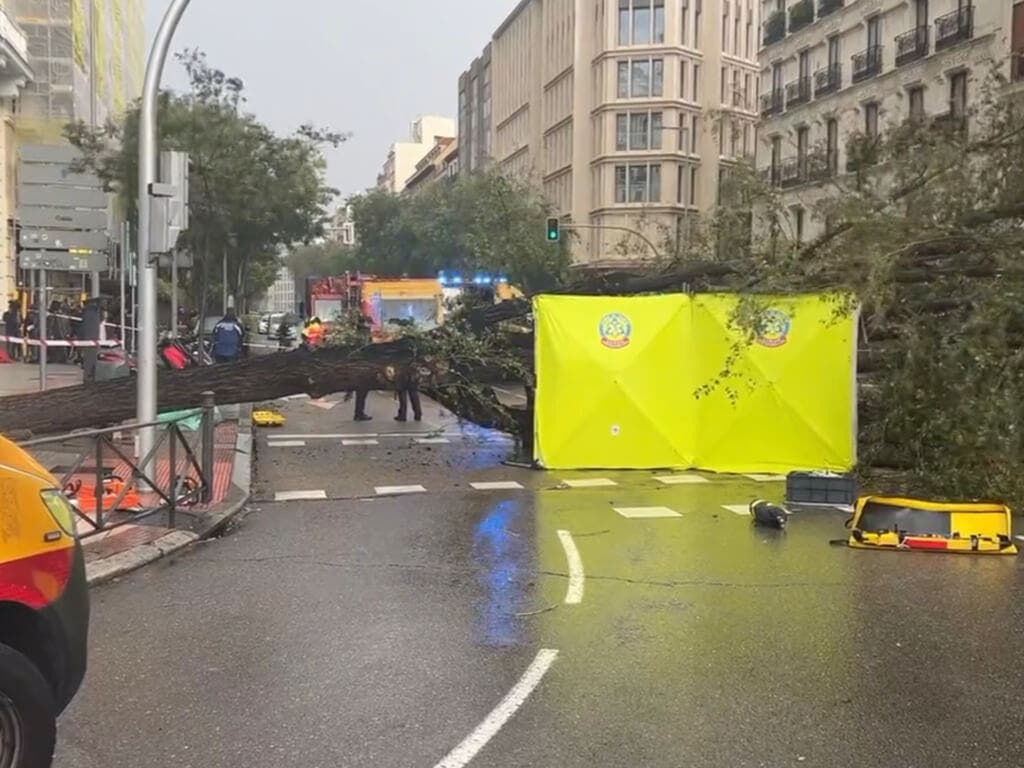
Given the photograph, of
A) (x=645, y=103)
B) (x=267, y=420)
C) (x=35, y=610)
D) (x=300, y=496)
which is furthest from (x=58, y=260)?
(x=645, y=103)

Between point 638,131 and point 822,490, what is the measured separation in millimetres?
56831

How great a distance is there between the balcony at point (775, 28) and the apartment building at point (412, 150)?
11619 cm

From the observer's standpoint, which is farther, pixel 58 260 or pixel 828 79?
pixel 828 79

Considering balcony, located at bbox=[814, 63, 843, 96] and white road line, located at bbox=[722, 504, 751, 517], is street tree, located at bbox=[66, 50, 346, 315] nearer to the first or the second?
white road line, located at bbox=[722, 504, 751, 517]

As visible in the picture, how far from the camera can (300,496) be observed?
10953 mm

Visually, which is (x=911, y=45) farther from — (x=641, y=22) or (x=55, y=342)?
(x=55, y=342)

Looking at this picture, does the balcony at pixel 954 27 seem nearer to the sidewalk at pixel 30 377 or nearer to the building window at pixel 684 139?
the building window at pixel 684 139

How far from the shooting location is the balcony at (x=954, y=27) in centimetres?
3459

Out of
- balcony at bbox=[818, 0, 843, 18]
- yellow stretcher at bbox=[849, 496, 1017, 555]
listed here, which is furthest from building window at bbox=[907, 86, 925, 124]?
yellow stretcher at bbox=[849, 496, 1017, 555]

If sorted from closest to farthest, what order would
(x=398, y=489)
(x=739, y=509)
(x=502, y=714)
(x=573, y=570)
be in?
(x=502, y=714), (x=573, y=570), (x=739, y=509), (x=398, y=489)

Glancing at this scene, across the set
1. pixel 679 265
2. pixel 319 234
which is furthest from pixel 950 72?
pixel 679 265

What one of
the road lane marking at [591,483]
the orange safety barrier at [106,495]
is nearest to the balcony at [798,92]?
the road lane marking at [591,483]

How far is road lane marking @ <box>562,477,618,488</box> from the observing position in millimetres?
11672

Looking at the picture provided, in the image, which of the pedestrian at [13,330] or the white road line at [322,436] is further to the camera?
the pedestrian at [13,330]
